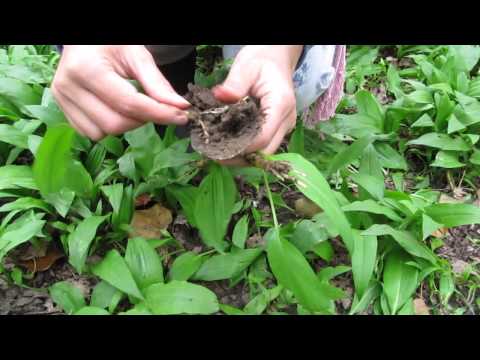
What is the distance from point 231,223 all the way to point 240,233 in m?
0.11

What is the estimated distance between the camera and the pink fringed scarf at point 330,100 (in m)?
1.96

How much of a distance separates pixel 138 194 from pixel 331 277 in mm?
716

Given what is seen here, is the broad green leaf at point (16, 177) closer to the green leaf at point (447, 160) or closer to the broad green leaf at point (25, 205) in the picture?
the broad green leaf at point (25, 205)

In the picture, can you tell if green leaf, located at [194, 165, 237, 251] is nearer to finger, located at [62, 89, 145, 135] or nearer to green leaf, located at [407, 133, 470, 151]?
finger, located at [62, 89, 145, 135]

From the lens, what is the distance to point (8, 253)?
1592 mm

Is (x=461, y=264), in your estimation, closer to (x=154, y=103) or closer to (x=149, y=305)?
(x=149, y=305)

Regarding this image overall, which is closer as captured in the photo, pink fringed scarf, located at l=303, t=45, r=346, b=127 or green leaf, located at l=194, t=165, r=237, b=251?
green leaf, located at l=194, t=165, r=237, b=251

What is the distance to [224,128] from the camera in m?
1.28

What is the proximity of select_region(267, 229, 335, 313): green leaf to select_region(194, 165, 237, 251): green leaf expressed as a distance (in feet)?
0.82

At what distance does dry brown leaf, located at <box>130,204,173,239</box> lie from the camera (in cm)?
165

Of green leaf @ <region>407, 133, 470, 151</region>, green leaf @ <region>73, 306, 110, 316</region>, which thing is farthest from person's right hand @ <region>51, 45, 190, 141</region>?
green leaf @ <region>407, 133, 470, 151</region>

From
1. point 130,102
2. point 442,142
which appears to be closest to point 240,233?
point 130,102

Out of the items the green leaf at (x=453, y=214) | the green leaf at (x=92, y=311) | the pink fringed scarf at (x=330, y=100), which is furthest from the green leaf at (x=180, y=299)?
the pink fringed scarf at (x=330, y=100)

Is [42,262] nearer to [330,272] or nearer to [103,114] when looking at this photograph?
[103,114]
